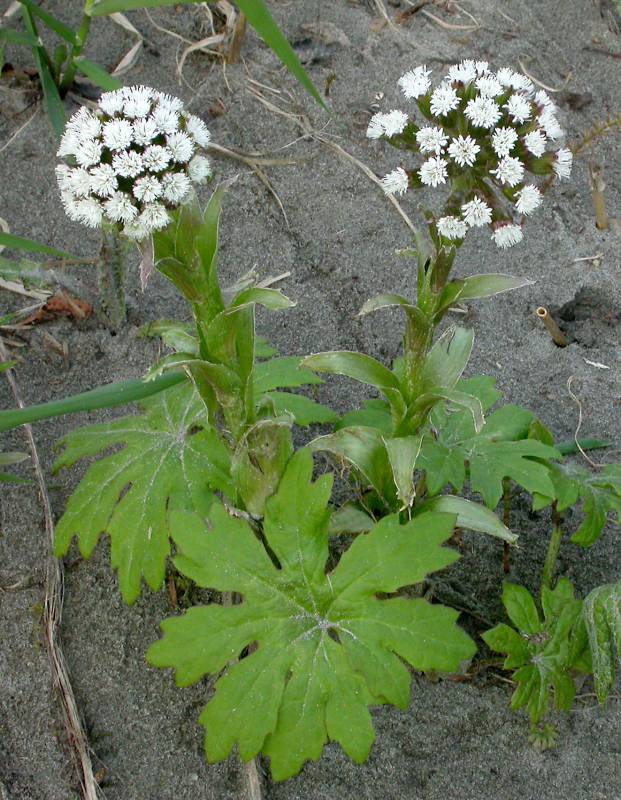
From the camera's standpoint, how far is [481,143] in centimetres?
159

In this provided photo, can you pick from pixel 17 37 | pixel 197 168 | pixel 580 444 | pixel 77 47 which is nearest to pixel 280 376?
pixel 197 168

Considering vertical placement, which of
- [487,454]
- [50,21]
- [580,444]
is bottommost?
[580,444]

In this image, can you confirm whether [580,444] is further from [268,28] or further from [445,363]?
[268,28]

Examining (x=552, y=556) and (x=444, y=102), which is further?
(x=552, y=556)

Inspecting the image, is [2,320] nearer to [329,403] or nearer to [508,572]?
[329,403]

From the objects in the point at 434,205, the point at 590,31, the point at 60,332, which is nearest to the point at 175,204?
the point at 60,332

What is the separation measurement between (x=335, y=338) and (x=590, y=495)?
0.93 m

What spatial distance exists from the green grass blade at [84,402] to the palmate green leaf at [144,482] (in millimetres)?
179

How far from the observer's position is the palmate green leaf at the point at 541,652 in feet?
6.02

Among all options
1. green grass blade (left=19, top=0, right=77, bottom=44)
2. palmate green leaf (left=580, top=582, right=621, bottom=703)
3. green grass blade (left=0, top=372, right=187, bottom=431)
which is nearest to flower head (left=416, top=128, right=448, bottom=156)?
green grass blade (left=0, top=372, right=187, bottom=431)

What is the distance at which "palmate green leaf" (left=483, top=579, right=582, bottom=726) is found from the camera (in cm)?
184

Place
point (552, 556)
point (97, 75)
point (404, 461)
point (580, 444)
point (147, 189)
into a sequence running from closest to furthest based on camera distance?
1. point (147, 189)
2. point (404, 461)
3. point (552, 556)
4. point (580, 444)
5. point (97, 75)

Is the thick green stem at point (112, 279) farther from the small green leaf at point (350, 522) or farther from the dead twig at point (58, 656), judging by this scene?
the small green leaf at point (350, 522)

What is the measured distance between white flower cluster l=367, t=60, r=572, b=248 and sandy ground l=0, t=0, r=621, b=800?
97 cm
